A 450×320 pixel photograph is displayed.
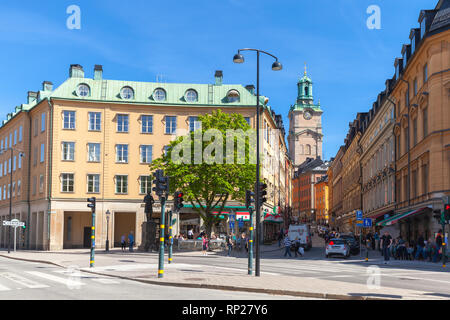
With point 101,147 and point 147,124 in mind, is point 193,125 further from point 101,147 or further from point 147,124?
point 101,147

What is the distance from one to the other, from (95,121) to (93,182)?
6.11m

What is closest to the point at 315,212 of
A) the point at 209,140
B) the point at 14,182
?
the point at 14,182

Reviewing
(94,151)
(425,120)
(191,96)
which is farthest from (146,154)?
(425,120)

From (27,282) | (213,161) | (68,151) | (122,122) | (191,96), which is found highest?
(191,96)

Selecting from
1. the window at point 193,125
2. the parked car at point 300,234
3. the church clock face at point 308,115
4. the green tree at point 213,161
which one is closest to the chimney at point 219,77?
the window at point 193,125

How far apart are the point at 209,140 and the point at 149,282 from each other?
26059mm

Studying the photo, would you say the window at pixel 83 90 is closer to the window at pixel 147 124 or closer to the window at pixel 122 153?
the window at pixel 147 124

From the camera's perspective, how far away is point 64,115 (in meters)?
56.4

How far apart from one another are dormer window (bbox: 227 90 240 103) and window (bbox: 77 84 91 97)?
14301 millimetres

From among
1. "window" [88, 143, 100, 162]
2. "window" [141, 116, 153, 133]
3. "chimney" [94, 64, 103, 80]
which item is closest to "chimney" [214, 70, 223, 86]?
"window" [141, 116, 153, 133]

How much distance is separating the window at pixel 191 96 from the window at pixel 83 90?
9936 mm

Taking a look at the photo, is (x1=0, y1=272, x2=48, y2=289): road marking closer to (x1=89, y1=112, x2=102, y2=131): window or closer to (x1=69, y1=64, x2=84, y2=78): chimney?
(x1=89, y1=112, x2=102, y2=131): window

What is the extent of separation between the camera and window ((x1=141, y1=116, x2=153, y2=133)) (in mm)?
58000

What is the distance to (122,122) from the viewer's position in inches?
2269
